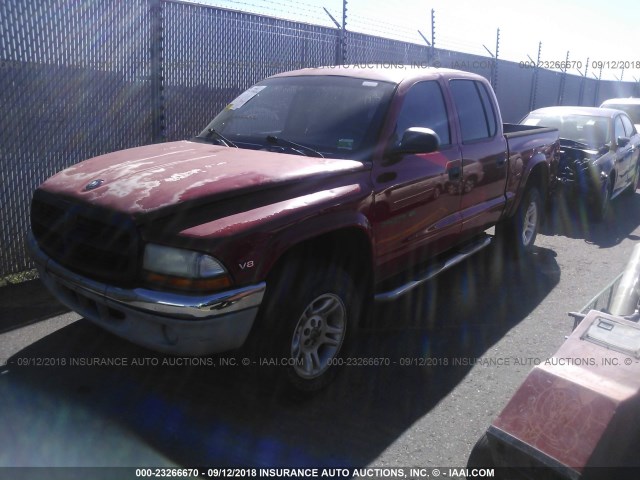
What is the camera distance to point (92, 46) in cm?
591

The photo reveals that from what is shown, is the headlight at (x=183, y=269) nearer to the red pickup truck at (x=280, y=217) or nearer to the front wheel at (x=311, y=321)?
the red pickup truck at (x=280, y=217)

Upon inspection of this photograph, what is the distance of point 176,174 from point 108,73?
3.45 metres

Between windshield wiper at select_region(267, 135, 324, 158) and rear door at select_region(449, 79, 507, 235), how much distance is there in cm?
146

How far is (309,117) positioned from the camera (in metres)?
4.19

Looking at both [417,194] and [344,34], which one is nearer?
[417,194]

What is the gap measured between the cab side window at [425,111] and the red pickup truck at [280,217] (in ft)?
0.05

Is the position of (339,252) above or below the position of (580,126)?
below

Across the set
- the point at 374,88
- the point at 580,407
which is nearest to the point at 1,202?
the point at 374,88

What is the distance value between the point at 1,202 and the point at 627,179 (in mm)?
9332

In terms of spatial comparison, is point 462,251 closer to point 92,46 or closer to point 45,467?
point 45,467

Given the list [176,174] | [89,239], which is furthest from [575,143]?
[89,239]

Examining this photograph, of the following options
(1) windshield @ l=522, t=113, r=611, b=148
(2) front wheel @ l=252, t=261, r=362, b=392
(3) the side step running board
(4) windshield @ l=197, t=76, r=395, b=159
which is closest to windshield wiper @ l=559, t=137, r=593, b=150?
(1) windshield @ l=522, t=113, r=611, b=148

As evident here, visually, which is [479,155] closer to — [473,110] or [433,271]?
[473,110]

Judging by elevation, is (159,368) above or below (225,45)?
below
